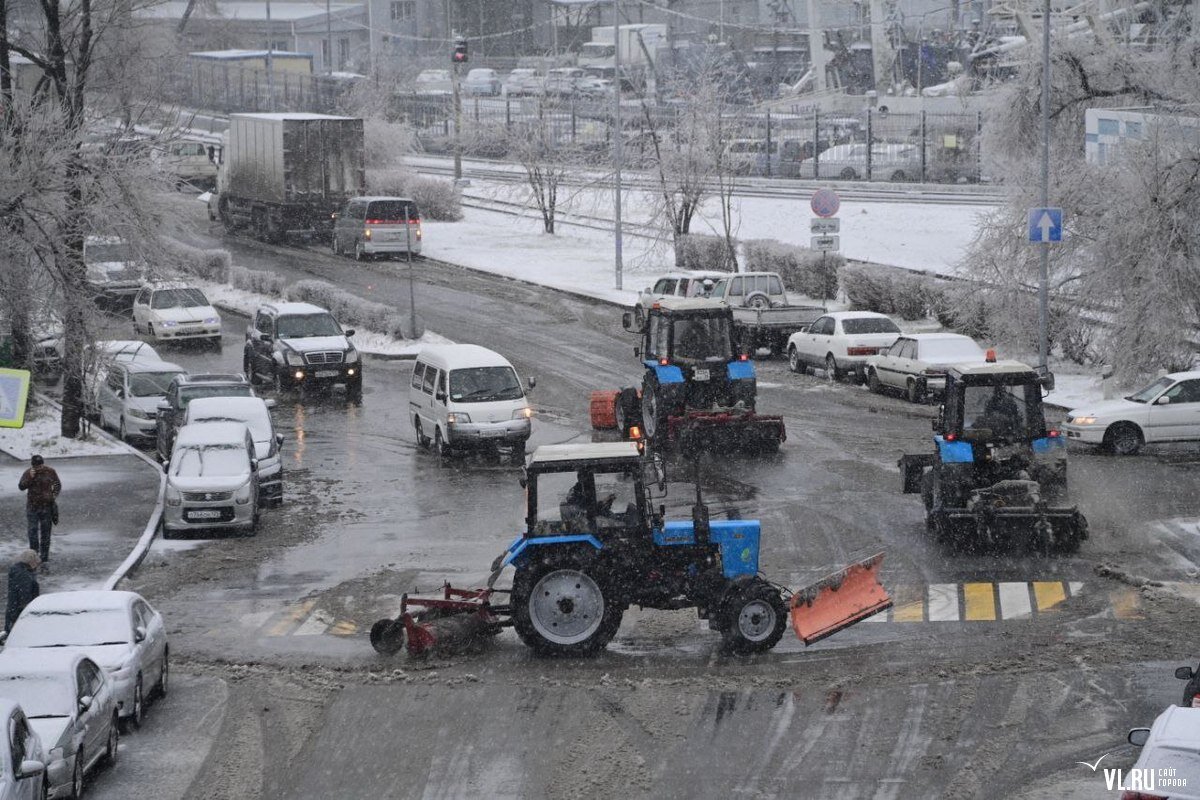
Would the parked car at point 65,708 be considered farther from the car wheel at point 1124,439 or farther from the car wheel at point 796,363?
the car wheel at point 796,363

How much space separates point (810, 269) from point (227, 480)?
22.8m

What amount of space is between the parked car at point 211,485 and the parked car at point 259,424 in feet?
1.79

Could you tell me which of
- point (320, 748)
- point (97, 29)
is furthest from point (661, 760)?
point (97, 29)

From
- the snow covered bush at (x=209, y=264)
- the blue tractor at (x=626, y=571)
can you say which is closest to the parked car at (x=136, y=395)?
the blue tractor at (x=626, y=571)

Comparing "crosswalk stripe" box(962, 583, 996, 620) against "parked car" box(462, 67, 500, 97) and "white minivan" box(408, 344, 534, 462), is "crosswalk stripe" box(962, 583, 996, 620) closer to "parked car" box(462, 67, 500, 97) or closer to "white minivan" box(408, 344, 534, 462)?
"white minivan" box(408, 344, 534, 462)

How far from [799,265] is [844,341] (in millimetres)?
10204

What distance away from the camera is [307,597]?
731 inches

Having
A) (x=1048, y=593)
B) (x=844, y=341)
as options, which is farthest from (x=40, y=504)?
(x=844, y=341)

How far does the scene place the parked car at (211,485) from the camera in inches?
878

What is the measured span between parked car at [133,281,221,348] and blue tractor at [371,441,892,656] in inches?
961

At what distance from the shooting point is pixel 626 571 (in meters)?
15.2

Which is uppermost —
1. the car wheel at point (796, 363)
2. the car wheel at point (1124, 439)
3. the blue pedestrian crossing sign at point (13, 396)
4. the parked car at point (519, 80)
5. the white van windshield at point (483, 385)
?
the parked car at point (519, 80)

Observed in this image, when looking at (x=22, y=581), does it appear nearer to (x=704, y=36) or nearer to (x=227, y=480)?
(x=227, y=480)

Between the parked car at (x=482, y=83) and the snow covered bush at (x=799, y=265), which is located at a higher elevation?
the parked car at (x=482, y=83)
